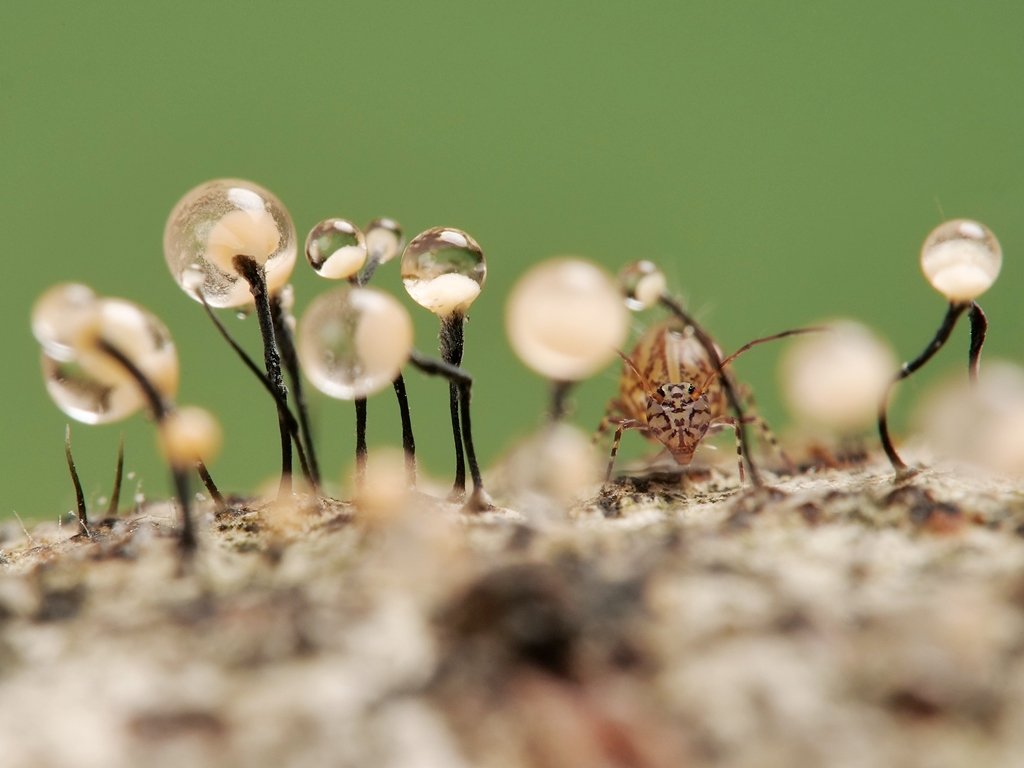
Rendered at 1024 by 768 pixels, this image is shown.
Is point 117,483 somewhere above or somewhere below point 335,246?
below

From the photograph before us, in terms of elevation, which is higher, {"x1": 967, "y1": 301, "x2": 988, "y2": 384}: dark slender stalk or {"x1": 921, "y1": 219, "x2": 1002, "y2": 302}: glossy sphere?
{"x1": 921, "y1": 219, "x2": 1002, "y2": 302}: glossy sphere

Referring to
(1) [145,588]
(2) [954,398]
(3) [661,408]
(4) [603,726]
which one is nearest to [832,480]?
(2) [954,398]

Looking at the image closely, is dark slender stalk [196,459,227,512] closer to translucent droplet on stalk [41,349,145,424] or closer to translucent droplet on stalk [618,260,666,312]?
translucent droplet on stalk [41,349,145,424]

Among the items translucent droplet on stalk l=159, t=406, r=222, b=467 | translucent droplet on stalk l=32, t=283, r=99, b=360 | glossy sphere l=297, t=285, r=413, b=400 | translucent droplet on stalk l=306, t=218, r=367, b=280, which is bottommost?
translucent droplet on stalk l=159, t=406, r=222, b=467

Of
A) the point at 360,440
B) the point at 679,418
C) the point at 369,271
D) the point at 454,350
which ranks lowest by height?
the point at 679,418

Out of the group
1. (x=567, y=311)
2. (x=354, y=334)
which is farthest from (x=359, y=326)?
(x=567, y=311)

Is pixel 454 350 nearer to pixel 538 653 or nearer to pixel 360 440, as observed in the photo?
pixel 360 440

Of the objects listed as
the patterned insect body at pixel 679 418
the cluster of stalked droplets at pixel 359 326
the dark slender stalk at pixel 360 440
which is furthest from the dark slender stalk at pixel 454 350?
the patterned insect body at pixel 679 418

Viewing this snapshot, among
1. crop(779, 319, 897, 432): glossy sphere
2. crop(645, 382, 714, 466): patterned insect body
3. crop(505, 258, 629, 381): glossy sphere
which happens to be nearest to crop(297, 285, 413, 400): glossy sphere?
crop(505, 258, 629, 381): glossy sphere
